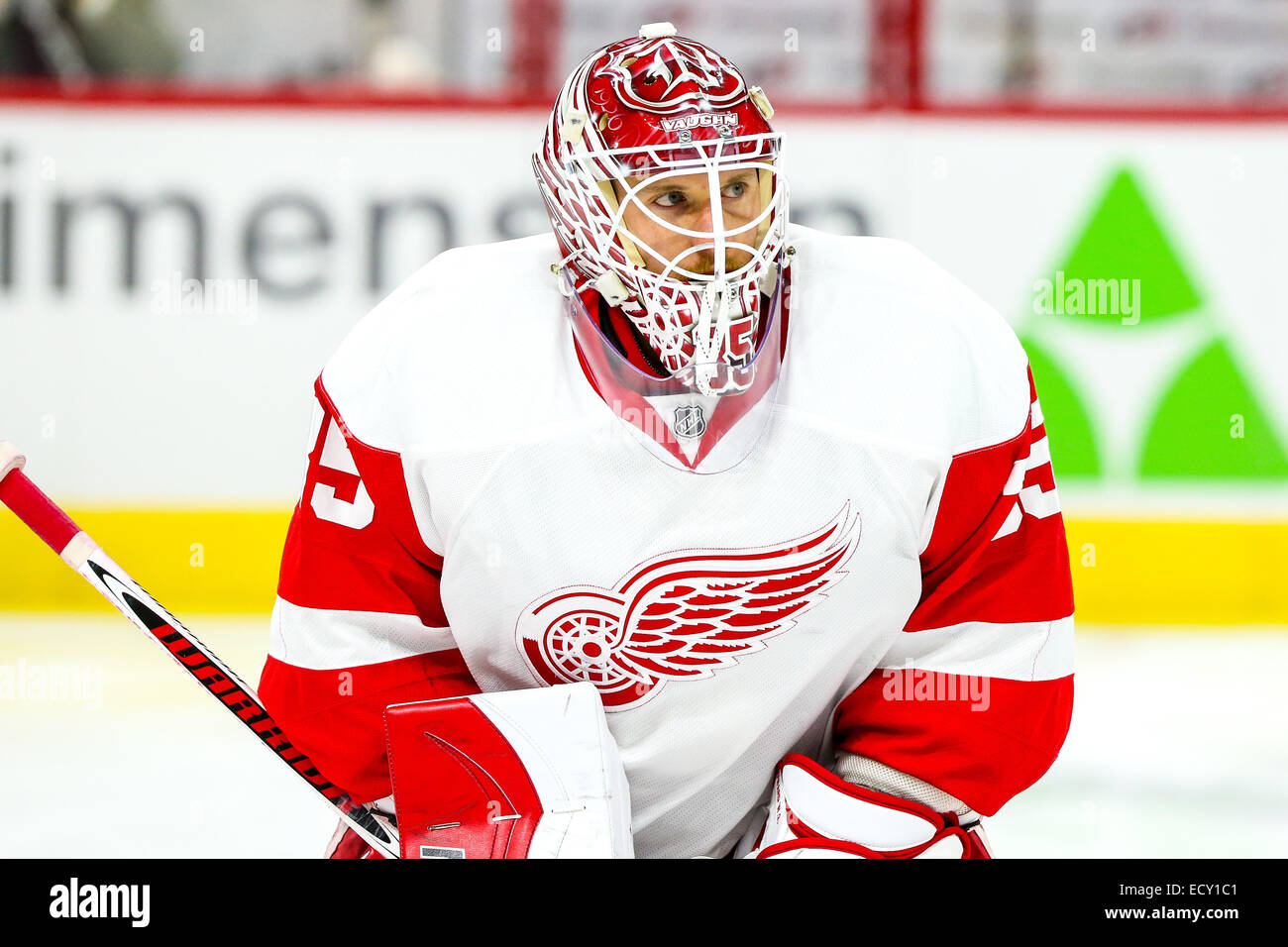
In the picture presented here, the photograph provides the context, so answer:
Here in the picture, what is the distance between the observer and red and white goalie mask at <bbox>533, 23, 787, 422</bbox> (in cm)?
127

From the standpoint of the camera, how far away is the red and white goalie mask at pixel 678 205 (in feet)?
4.18

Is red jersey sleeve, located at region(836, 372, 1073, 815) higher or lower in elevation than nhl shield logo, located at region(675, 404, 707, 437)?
lower

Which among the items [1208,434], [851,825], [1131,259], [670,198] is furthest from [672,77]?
[1208,434]

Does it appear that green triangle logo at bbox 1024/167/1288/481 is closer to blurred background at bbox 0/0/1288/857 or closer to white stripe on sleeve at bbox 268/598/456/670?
blurred background at bbox 0/0/1288/857

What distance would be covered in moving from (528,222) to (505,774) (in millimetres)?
2762

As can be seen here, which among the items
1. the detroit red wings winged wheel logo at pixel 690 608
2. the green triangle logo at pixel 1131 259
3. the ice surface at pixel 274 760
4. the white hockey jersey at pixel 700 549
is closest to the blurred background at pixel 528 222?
the green triangle logo at pixel 1131 259

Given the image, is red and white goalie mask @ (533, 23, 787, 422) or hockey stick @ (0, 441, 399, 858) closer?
red and white goalie mask @ (533, 23, 787, 422)

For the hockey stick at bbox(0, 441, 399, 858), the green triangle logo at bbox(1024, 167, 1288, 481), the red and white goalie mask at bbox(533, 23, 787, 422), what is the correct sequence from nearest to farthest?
the red and white goalie mask at bbox(533, 23, 787, 422) < the hockey stick at bbox(0, 441, 399, 858) < the green triangle logo at bbox(1024, 167, 1288, 481)

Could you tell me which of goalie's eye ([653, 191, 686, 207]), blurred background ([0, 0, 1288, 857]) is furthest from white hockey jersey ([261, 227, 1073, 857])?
A: blurred background ([0, 0, 1288, 857])

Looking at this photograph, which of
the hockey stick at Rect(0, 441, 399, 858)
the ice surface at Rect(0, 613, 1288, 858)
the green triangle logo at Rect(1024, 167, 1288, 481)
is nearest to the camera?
the hockey stick at Rect(0, 441, 399, 858)

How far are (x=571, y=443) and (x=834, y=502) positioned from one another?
235mm

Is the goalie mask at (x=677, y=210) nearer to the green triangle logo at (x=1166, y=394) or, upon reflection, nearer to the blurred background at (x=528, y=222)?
the blurred background at (x=528, y=222)

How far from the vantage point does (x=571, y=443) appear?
50.8 inches

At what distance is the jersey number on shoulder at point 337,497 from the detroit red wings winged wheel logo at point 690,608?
0.17m
